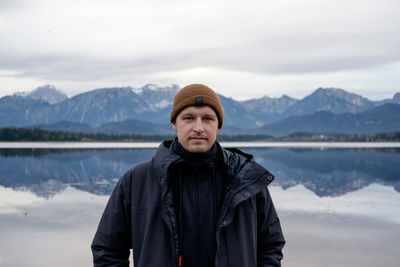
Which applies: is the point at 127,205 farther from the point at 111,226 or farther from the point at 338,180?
the point at 338,180

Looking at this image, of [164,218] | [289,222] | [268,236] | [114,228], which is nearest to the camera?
[164,218]

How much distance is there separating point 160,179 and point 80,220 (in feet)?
38.5

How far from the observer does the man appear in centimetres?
333

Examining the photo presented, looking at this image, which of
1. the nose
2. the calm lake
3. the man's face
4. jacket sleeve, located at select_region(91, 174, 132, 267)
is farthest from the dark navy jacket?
the calm lake

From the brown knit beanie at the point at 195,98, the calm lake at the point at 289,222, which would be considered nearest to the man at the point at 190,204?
the brown knit beanie at the point at 195,98

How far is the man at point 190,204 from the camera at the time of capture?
3.33 metres

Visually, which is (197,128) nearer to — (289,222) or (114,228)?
(114,228)

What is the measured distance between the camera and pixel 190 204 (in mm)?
3381

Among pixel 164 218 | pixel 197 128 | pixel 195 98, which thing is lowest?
pixel 164 218

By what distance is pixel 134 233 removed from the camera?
3428mm

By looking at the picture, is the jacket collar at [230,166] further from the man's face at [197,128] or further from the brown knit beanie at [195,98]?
the brown knit beanie at [195,98]

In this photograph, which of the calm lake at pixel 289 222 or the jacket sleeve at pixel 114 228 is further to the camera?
Result: the calm lake at pixel 289 222

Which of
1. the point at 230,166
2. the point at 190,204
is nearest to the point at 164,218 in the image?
the point at 190,204

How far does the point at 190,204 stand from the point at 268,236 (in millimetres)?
814
